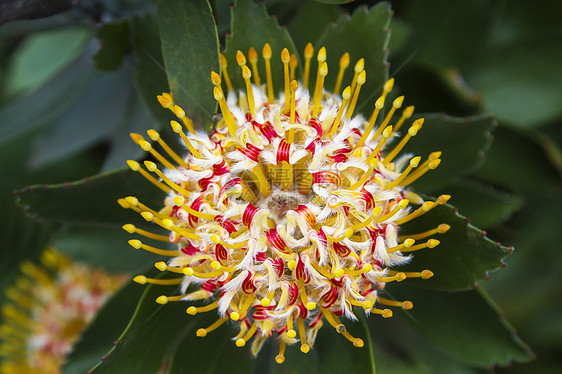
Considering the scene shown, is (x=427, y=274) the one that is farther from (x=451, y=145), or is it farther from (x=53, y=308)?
(x=53, y=308)

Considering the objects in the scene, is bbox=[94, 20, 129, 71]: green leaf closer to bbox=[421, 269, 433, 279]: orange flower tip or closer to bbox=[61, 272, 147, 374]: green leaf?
bbox=[61, 272, 147, 374]: green leaf

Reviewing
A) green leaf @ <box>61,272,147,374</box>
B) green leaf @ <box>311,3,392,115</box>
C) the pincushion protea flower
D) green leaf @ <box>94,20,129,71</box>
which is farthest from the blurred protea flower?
green leaf @ <box>311,3,392,115</box>

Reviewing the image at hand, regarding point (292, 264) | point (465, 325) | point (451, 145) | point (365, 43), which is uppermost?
point (365, 43)

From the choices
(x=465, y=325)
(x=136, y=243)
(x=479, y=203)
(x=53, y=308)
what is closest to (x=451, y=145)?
(x=479, y=203)

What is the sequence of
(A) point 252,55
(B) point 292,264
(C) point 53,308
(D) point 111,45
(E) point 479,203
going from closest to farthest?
(B) point 292,264 → (A) point 252,55 → (D) point 111,45 → (E) point 479,203 → (C) point 53,308

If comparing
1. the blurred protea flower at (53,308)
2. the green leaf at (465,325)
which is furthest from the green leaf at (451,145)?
the blurred protea flower at (53,308)
